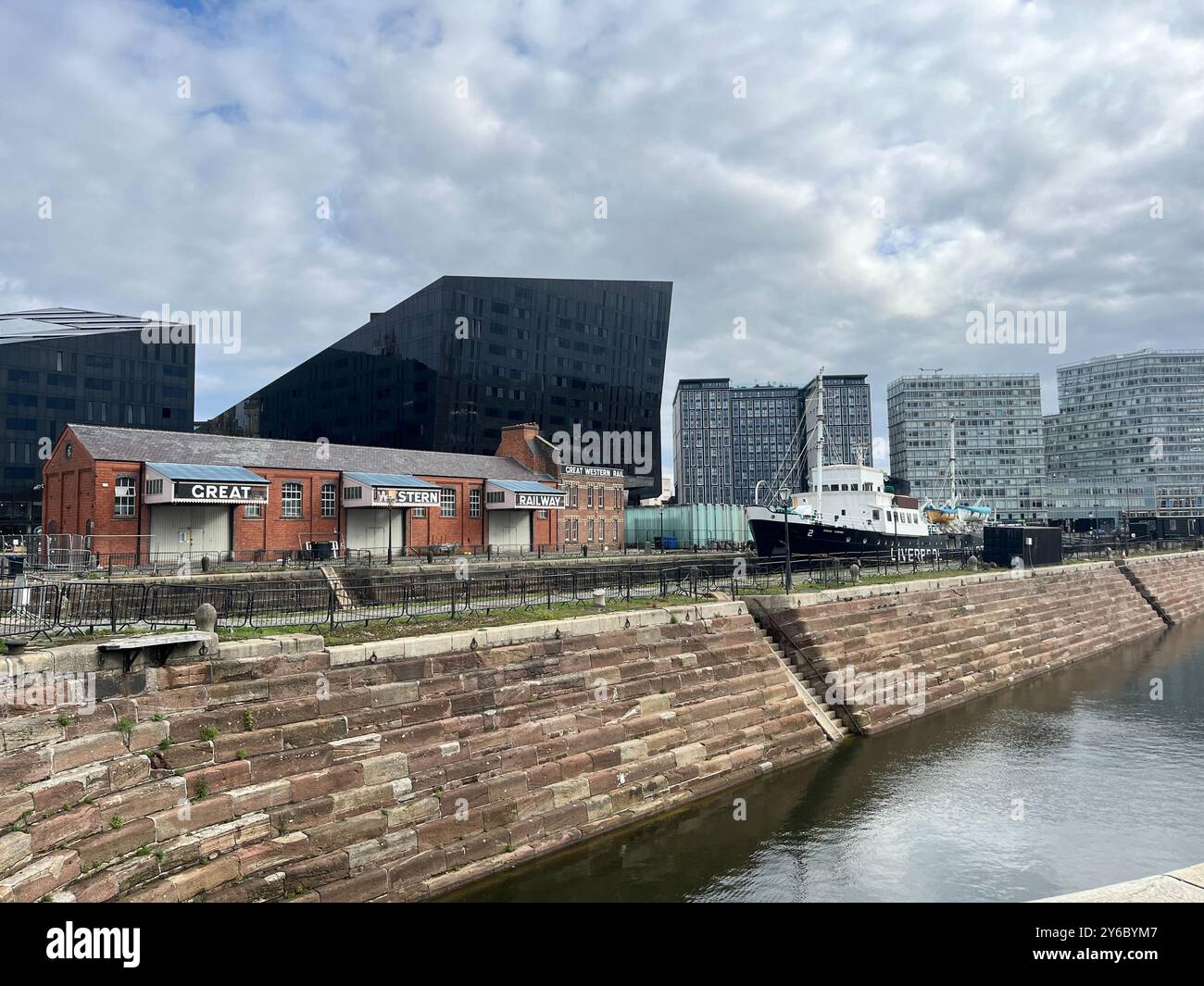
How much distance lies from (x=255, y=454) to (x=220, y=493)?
17.3 ft

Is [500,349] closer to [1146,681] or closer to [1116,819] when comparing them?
[1146,681]

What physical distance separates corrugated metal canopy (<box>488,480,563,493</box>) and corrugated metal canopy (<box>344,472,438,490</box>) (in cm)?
592

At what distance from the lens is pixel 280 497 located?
4291 centimetres

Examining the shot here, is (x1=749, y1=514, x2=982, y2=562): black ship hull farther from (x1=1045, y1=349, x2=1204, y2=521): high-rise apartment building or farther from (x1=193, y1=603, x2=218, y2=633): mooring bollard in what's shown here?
(x1=1045, y1=349, x2=1204, y2=521): high-rise apartment building

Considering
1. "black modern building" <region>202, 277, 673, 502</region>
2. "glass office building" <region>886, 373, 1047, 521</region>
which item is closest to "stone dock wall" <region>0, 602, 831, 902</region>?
"black modern building" <region>202, 277, 673, 502</region>

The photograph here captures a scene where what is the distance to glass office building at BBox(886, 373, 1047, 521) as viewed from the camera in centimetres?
19525

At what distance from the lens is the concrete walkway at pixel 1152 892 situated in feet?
21.6

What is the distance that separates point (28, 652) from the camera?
11.9 meters

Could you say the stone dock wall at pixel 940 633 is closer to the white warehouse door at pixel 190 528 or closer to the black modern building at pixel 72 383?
the white warehouse door at pixel 190 528

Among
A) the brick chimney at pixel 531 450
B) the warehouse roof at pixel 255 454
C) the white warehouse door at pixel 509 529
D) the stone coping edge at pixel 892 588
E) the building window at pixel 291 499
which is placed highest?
the brick chimney at pixel 531 450

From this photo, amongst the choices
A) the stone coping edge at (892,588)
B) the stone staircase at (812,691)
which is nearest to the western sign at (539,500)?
the stone coping edge at (892,588)

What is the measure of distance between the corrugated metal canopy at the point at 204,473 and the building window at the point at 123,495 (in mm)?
1144

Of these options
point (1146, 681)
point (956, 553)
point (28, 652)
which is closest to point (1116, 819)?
point (1146, 681)

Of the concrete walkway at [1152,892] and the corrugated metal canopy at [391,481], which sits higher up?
the corrugated metal canopy at [391,481]
